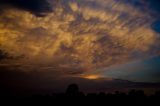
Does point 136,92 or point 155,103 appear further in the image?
point 136,92

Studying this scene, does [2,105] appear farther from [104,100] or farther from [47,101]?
[104,100]

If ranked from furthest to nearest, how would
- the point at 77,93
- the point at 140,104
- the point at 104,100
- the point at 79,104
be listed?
the point at 77,93 → the point at 104,100 → the point at 79,104 → the point at 140,104

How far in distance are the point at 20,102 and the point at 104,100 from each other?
4265 centimetres

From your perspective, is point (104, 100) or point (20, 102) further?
point (104, 100)

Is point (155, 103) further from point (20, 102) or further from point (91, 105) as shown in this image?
point (20, 102)

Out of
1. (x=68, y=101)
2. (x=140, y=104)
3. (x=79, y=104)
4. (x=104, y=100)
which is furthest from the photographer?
(x=104, y=100)

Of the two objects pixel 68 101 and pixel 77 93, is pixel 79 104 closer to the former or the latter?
pixel 68 101

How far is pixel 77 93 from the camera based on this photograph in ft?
478

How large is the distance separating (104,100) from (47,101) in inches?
1159

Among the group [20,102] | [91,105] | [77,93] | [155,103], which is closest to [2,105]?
[20,102]

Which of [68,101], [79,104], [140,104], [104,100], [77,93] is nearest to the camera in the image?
[140,104]

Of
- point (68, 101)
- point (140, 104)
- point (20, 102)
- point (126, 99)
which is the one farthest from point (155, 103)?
point (20, 102)

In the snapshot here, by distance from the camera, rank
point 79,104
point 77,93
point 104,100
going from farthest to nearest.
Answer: point 77,93 < point 104,100 < point 79,104

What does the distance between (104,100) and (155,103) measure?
98.9 ft
